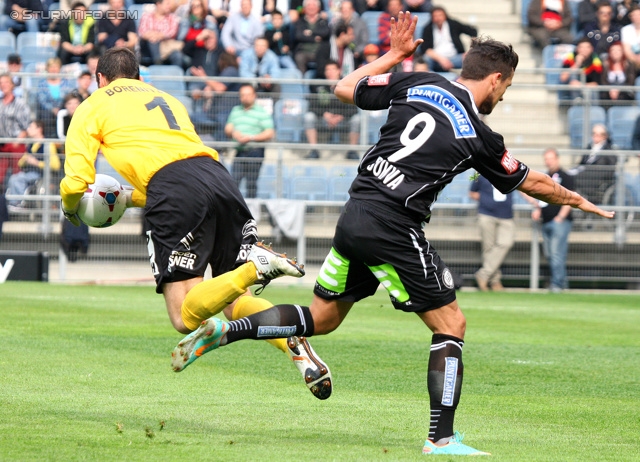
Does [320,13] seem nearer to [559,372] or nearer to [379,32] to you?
[379,32]

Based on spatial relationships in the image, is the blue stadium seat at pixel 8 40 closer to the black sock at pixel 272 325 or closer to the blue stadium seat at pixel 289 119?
the blue stadium seat at pixel 289 119

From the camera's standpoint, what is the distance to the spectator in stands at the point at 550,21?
22.2m

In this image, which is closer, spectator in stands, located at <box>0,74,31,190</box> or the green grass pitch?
the green grass pitch

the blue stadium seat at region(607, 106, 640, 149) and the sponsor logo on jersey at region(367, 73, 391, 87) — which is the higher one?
the sponsor logo on jersey at region(367, 73, 391, 87)

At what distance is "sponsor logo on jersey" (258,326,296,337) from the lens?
6.16 metres

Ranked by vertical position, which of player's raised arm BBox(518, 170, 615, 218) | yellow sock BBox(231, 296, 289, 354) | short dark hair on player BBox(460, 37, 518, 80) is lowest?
yellow sock BBox(231, 296, 289, 354)

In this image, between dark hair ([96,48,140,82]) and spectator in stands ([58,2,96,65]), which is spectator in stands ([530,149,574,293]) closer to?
spectator in stands ([58,2,96,65])

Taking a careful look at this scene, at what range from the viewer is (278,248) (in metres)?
18.8

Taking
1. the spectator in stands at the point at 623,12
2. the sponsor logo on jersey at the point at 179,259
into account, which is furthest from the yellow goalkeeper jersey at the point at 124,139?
the spectator in stands at the point at 623,12

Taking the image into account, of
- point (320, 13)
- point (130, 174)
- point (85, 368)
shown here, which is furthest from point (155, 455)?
point (320, 13)

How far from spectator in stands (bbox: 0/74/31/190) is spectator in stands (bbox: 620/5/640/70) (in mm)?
11654

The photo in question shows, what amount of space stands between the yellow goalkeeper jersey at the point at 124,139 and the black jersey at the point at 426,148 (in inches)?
61.6

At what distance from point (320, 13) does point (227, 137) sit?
3.49 meters

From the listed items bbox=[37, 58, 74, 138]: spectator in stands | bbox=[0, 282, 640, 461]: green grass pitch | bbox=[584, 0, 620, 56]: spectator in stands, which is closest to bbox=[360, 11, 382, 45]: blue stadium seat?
bbox=[584, 0, 620, 56]: spectator in stands
